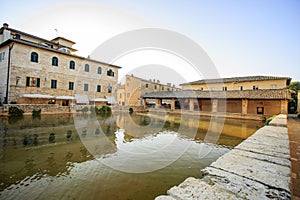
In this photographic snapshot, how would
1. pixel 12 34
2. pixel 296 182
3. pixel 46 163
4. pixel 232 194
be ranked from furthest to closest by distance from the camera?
pixel 12 34 → pixel 46 163 → pixel 296 182 → pixel 232 194

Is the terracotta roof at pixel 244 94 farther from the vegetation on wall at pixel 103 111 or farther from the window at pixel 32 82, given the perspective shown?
the window at pixel 32 82

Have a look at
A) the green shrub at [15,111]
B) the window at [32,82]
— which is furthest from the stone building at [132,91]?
the green shrub at [15,111]

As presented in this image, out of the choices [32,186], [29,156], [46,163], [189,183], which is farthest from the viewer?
[29,156]

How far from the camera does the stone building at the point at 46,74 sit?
17.1 meters

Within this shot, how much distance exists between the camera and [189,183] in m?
1.55

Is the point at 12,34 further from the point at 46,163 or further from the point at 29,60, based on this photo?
the point at 46,163

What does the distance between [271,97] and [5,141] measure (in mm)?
23165

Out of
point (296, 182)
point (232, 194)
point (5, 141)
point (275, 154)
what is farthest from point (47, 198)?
point (5, 141)

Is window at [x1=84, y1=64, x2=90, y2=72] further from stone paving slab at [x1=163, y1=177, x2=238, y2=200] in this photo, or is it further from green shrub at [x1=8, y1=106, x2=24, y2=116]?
stone paving slab at [x1=163, y1=177, x2=238, y2=200]

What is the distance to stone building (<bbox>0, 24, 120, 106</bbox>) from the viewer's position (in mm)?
17078

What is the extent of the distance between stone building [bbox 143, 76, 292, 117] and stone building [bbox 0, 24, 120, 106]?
9.92 meters

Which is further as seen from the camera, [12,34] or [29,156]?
[12,34]

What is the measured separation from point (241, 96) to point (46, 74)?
25391 millimetres

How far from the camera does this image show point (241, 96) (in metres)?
19.8
